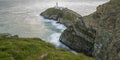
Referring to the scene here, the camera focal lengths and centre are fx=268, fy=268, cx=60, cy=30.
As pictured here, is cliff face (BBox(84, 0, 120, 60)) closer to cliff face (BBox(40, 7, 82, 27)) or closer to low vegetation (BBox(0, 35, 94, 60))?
low vegetation (BBox(0, 35, 94, 60))

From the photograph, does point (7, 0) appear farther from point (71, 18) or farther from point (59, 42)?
point (59, 42)

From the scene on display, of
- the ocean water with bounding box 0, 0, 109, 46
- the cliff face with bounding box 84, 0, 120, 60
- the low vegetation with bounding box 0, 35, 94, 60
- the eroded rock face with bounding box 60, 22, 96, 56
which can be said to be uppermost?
the cliff face with bounding box 84, 0, 120, 60

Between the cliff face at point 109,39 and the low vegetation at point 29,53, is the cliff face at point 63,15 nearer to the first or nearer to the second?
the low vegetation at point 29,53

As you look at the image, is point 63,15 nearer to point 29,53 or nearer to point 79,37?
point 79,37

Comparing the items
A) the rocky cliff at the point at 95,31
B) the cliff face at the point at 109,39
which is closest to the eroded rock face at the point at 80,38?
the rocky cliff at the point at 95,31

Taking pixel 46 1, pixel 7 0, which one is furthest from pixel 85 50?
pixel 7 0

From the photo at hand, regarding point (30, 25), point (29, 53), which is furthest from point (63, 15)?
point (29, 53)

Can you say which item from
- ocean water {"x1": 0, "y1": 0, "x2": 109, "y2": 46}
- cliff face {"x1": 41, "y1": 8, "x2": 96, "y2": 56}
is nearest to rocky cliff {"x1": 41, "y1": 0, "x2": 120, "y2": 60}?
cliff face {"x1": 41, "y1": 8, "x2": 96, "y2": 56}

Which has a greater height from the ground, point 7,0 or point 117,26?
point 117,26
